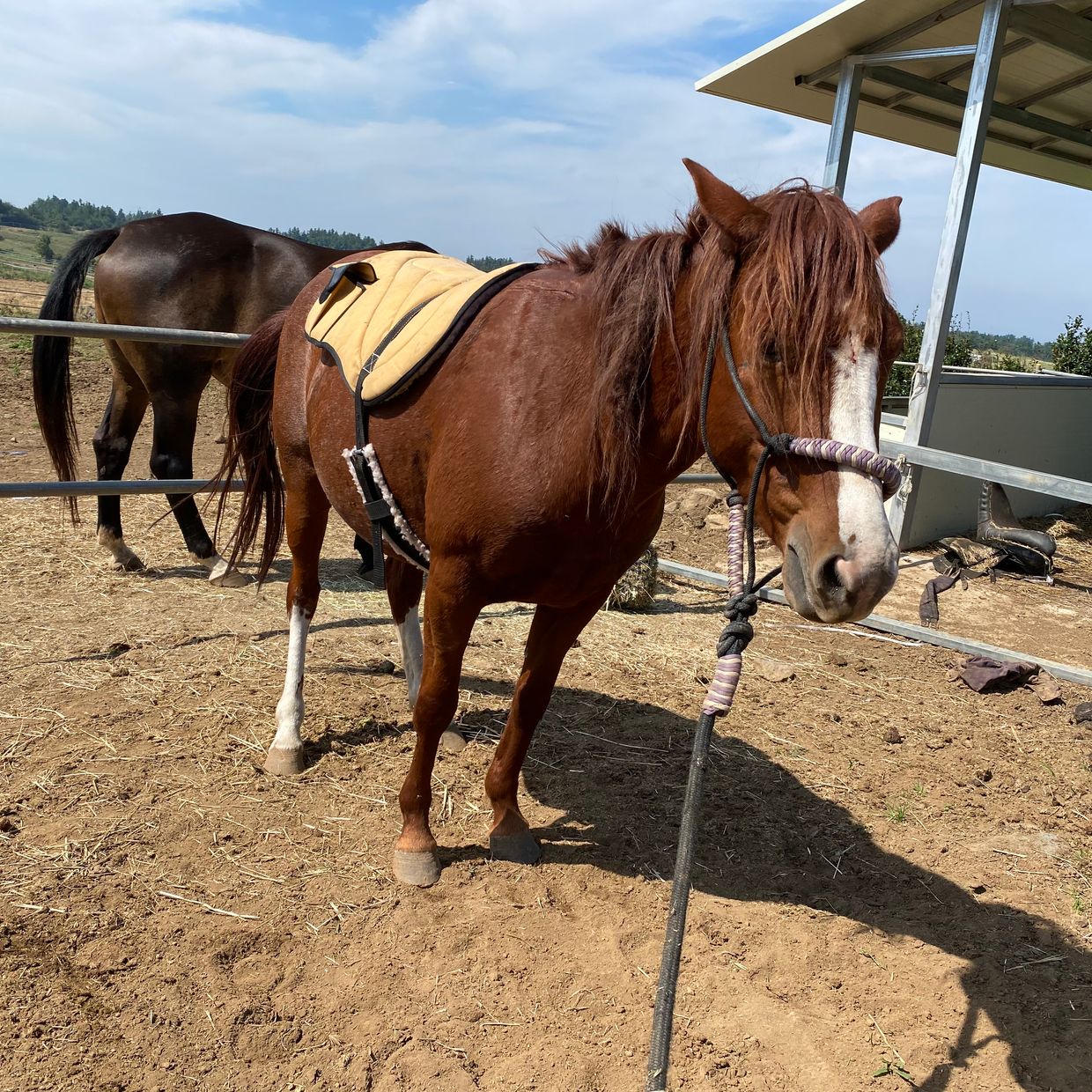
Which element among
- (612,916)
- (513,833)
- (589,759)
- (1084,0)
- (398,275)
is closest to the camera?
(612,916)

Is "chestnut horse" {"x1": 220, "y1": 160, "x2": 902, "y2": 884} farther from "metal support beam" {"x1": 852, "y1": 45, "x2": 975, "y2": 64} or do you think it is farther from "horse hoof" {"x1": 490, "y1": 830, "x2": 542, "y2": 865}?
"metal support beam" {"x1": 852, "y1": 45, "x2": 975, "y2": 64}

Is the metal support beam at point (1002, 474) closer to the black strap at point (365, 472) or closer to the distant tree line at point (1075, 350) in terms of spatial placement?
the black strap at point (365, 472)

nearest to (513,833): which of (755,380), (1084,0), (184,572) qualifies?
(755,380)

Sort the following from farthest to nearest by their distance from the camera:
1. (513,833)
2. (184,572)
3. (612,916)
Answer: (184,572)
(513,833)
(612,916)

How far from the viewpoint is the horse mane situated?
5.14 ft

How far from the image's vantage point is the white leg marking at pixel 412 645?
11.2ft

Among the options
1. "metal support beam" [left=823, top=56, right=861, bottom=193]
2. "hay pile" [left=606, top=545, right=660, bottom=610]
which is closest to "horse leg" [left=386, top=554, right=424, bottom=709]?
"hay pile" [left=606, top=545, right=660, bottom=610]

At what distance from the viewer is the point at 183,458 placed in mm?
5227

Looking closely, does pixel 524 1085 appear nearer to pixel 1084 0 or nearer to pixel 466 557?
pixel 466 557

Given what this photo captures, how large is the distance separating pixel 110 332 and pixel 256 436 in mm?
1121

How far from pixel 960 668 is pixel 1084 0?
16.7ft

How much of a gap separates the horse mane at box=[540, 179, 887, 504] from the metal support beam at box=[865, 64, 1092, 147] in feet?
21.3

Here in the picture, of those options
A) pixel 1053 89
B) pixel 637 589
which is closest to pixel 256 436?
pixel 637 589

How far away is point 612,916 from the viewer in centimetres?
241
